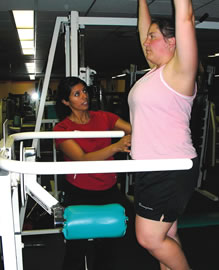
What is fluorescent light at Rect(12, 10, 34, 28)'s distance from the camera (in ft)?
12.5

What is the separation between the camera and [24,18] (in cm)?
413

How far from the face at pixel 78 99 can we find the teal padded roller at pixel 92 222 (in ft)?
3.35

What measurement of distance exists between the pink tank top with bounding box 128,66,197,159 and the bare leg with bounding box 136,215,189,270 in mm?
297

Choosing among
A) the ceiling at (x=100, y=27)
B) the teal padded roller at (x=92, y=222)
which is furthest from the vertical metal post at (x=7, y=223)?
the ceiling at (x=100, y=27)

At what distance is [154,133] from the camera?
4.02 feet

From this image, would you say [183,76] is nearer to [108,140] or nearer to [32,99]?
[108,140]

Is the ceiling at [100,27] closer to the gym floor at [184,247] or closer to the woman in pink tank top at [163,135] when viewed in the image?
the woman in pink tank top at [163,135]

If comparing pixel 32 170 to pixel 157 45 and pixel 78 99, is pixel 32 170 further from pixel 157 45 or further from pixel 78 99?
pixel 78 99

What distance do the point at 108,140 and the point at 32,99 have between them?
10355 mm

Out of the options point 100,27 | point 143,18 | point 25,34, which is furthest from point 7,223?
point 25,34

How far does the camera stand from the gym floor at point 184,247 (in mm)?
2211

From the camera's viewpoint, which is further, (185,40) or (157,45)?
(157,45)

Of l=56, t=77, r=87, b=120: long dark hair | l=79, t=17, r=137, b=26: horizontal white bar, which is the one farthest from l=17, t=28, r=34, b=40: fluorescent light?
l=56, t=77, r=87, b=120: long dark hair

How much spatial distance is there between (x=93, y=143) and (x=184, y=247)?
129cm
